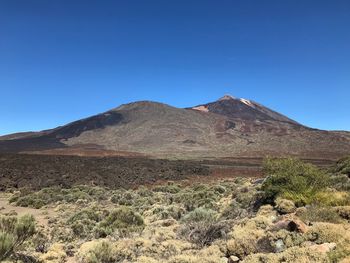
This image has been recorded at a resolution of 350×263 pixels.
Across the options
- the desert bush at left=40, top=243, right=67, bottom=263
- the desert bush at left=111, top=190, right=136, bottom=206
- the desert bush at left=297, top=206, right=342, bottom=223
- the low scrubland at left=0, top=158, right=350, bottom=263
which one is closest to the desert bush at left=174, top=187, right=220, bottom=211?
the low scrubland at left=0, top=158, right=350, bottom=263

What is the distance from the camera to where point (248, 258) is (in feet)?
23.7

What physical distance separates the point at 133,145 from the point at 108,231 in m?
101

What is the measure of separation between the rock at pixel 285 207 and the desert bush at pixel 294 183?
37 centimetres

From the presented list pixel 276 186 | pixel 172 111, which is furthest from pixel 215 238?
pixel 172 111

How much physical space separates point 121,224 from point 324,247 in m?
8.60

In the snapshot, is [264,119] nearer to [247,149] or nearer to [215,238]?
[247,149]

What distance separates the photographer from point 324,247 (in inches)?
269

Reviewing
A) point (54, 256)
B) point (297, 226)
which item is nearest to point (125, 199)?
point (54, 256)

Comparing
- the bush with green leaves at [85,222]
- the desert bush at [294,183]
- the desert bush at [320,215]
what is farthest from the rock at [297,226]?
the bush with green leaves at [85,222]

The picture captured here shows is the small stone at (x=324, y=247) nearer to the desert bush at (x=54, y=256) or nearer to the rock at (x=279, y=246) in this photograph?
the rock at (x=279, y=246)

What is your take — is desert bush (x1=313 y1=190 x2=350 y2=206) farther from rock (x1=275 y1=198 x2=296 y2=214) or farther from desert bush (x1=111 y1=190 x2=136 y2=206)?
desert bush (x1=111 y1=190 x2=136 y2=206)

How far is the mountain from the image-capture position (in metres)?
99.4

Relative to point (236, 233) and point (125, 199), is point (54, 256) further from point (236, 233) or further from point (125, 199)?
point (125, 199)

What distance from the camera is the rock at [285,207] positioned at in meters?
10.7
